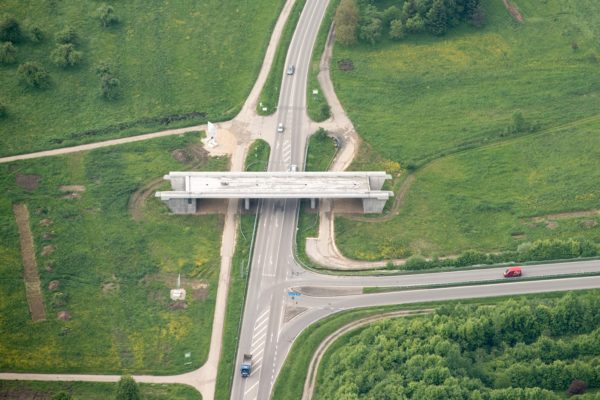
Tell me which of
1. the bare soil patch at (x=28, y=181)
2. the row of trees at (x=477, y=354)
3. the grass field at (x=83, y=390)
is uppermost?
the bare soil patch at (x=28, y=181)

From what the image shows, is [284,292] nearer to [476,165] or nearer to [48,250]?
[48,250]

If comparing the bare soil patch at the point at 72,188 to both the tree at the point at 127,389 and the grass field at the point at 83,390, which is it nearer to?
the grass field at the point at 83,390

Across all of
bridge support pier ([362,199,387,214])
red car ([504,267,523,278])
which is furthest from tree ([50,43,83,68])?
red car ([504,267,523,278])

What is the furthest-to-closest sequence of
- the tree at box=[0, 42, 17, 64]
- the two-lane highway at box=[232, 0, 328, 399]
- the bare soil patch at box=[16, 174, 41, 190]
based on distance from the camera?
1. the tree at box=[0, 42, 17, 64]
2. the bare soil patch at box=[16, 174, 41, 190]
3. the two-lane highway at box=[232, 0, 328, 399]

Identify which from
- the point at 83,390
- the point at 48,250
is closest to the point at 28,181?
the point at 48,250

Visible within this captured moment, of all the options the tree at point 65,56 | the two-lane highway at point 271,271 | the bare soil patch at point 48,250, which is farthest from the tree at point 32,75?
the two-lane highway at point 271,271

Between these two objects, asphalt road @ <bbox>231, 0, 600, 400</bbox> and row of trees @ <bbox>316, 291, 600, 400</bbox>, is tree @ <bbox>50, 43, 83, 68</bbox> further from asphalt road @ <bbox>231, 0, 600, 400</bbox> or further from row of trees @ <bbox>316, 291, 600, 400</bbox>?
row of trees @ <bbox>316, 291, 600, 400</bbox>
